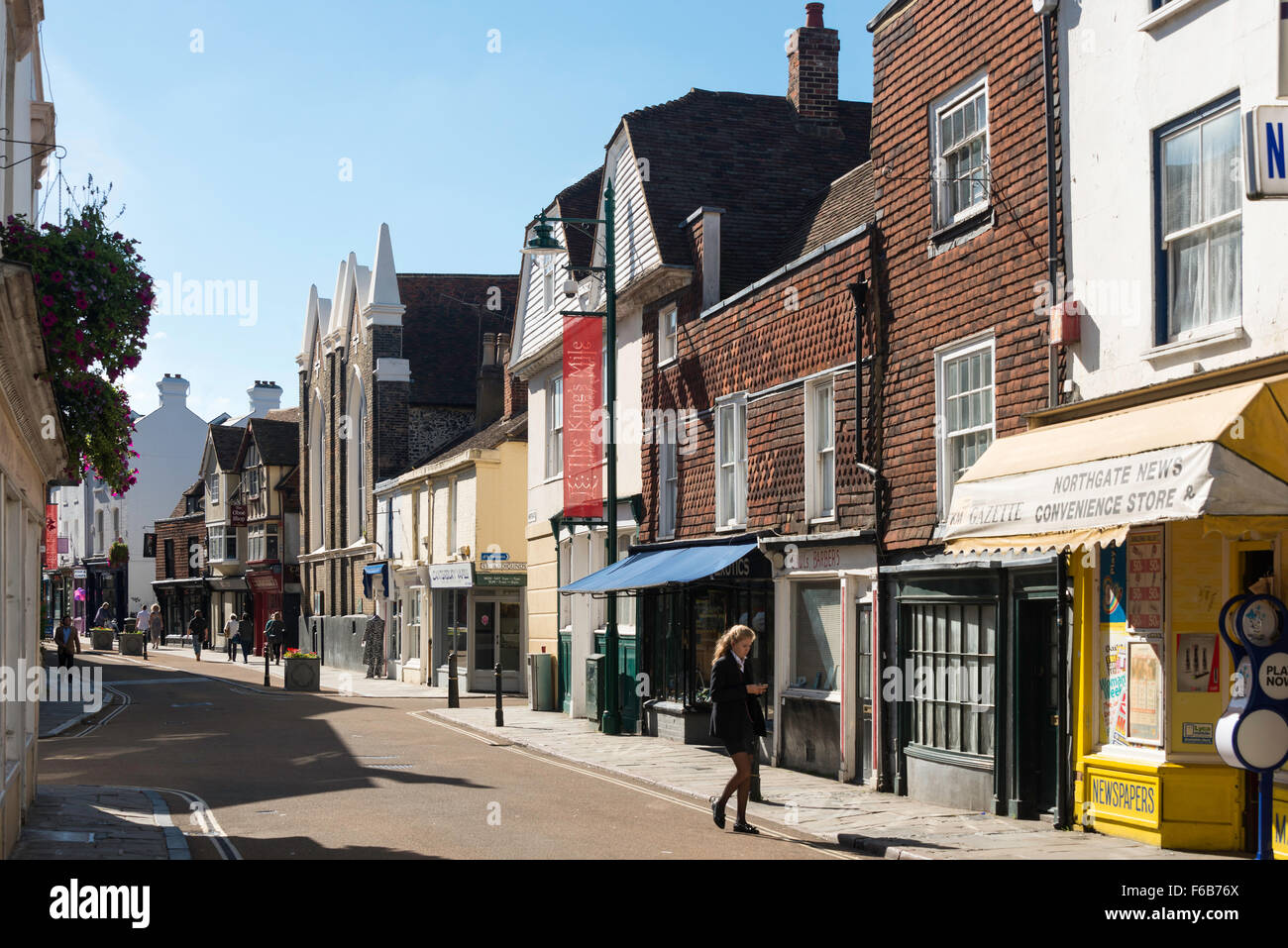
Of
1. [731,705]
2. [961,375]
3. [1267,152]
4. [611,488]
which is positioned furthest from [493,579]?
[1267,152]

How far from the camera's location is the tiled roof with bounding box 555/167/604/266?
1129 inches

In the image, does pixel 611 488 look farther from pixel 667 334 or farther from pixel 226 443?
pixel 226 443

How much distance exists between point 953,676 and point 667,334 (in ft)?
35.0

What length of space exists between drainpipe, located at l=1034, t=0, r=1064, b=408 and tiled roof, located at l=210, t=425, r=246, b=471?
59.5 metres

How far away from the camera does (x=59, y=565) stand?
300ft

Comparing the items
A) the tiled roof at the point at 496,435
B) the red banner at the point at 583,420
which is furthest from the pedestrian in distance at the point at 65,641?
the red banner at the point at 583,420

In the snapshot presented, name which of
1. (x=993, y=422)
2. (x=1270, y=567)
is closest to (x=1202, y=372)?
(x=1270, y=567)

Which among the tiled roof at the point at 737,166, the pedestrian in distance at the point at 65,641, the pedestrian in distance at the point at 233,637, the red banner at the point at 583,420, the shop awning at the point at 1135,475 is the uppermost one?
the tiled roof at the point at 737,166

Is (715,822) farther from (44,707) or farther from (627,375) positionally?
(44,707)

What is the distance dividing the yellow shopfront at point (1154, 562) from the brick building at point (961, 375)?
524mm

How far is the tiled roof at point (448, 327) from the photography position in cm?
4972

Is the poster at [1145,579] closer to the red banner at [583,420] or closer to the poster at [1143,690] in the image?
the poster at [1143,690]

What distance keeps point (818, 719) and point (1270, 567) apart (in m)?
7.73

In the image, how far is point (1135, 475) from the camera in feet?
34.2
